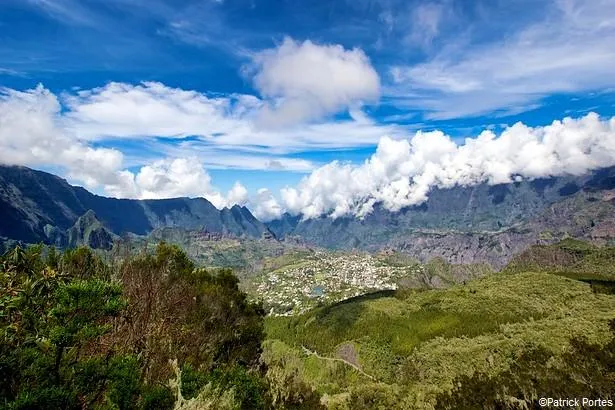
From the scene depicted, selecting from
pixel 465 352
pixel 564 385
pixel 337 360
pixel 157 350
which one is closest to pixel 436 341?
pixel 465 352

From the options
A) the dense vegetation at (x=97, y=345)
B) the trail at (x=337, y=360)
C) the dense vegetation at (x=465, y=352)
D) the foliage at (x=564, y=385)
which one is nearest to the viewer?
the dense vegetation at (x=97, y=345)

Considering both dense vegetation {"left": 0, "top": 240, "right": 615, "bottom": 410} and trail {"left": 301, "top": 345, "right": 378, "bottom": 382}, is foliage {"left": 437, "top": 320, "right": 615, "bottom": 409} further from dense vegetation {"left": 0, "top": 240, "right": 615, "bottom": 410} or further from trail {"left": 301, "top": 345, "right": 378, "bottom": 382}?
trail {"left": 301, "top": 345, "right": 378, "bottom": 382}

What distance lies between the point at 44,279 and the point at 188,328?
50.1 ft

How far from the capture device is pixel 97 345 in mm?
17109

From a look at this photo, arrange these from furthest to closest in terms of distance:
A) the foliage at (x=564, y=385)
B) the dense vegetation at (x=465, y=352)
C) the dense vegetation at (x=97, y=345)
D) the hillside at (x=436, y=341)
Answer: the hillside at (x=436, y=341), the dense vegetation at (x=465, y=352), the foliage at (x=564, y=385), the dense vegetation at (x=97, y=345)

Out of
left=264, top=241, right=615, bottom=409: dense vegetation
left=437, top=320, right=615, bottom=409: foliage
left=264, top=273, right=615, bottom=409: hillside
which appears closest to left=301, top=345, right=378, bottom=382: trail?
left=264, top=273, right=615, bottom=409: hillside

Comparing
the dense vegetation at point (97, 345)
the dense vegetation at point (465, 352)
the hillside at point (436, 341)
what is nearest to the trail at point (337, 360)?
the hillside at point (436, 341)

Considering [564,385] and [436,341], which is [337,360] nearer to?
[436,341]

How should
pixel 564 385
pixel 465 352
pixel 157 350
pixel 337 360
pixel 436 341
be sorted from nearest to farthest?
pixel 157 350, pixel 564 385, pixel 465 352, pixel 436 341, pixel 337 360

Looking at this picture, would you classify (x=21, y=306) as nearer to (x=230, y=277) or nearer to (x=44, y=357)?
(x=44, y=357)

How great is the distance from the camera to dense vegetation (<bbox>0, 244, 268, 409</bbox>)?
32.2 feet

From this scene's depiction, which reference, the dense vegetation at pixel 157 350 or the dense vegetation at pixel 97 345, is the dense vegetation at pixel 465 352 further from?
the dense vegetation at pixel 97 345

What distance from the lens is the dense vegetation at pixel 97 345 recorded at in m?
9.83

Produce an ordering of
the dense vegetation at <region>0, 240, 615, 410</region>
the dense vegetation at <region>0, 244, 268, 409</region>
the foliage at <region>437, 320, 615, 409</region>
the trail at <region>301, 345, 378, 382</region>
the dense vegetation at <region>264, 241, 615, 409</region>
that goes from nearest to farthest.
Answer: the dense vegetation at <region>0, 244, 268, 409</region>
the dense vegetation at <region>0, 240, 615, 410</region>
the foliage at <region>437, 320, 615, 409</region>
the dense vegetation at <region>264, 241, 615, 409</region>
the trail at <region>301, 345, 378, 382</region>
